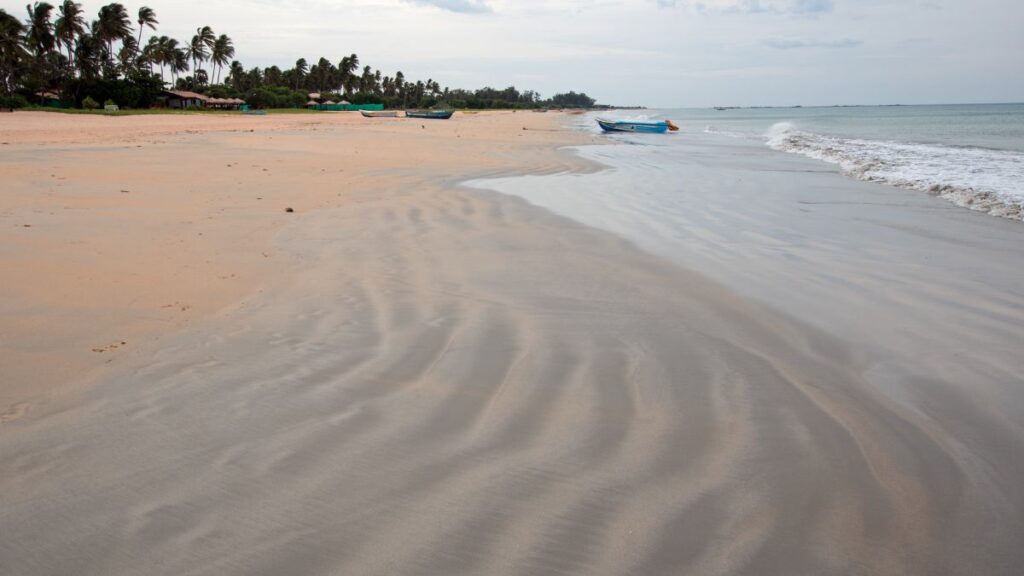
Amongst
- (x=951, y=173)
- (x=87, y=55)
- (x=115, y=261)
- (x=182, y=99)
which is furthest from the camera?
(x=182, y=99)

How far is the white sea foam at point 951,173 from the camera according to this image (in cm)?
1093

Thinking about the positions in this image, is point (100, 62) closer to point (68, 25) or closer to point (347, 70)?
point (68, 25)

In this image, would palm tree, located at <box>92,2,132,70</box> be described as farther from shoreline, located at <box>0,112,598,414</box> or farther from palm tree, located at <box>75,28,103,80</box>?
shoreline, located at <box>0,112,598,414</box>

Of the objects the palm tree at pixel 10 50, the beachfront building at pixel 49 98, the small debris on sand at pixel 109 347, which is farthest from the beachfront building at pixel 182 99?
the small debris on sand at pixel 109 347

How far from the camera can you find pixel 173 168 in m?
12.2

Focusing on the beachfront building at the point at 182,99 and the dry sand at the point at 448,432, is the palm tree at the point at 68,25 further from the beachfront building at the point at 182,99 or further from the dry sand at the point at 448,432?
the dry sand at the point at 448,432

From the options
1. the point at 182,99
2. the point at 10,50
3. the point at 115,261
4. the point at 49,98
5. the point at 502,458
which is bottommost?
the point at 502,458

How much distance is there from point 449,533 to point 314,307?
278cm

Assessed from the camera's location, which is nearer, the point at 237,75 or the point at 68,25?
the point at 68,25

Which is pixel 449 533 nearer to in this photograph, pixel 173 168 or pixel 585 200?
pixel 585 200

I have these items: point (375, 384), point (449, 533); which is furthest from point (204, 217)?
point (449, 533)

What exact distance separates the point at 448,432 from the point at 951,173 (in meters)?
16.1

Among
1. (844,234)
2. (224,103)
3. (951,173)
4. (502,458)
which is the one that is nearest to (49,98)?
(224,103)

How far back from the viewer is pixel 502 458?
2.71 m
